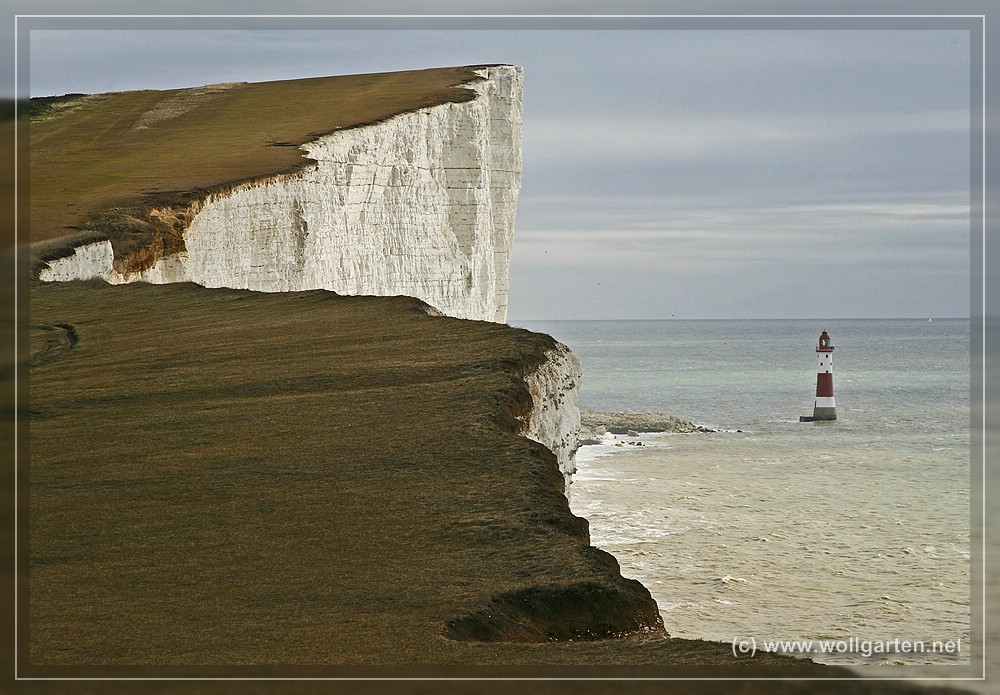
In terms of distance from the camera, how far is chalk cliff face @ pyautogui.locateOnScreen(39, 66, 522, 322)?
17250 millimetres

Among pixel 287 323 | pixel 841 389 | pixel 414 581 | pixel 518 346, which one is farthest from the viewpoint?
pixel 841 389

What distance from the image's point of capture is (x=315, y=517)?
4.62 m

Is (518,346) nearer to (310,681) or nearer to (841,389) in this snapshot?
(310,681)

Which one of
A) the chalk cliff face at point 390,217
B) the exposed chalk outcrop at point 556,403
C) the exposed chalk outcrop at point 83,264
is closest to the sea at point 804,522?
the exposed chalk outcrop at point 556,403

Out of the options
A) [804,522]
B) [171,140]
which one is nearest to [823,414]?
[804,522]

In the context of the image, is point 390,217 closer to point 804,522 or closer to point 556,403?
point 804,522

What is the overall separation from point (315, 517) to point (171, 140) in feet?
62.3

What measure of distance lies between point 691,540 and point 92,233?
10.7 metres

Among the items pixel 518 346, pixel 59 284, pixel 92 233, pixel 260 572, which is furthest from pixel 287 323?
pixel 92 233

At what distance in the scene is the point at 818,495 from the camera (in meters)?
23.5

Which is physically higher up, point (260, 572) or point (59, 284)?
point (59, 284)

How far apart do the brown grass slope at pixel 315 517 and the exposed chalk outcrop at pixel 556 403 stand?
0.50 ft

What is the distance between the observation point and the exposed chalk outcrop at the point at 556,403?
667 centimetres

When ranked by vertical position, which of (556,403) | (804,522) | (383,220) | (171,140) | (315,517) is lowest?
(804,522)
